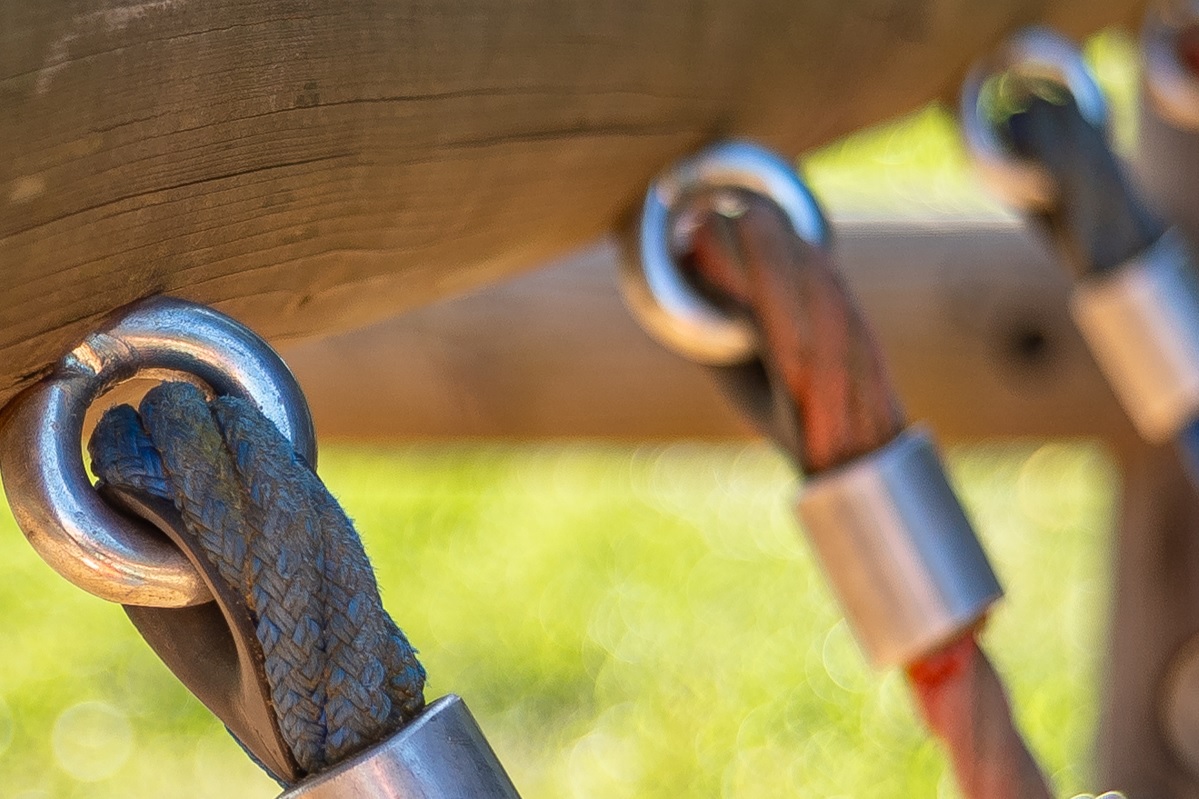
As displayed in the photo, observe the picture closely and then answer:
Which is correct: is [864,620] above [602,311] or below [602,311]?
below

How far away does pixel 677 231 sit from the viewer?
1.63ft

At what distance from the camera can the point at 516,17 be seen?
1.17 ft

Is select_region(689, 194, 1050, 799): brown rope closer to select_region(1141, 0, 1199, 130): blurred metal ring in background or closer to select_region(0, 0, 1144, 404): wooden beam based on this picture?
select_region(0, 0, 1144, 404): wooden beam

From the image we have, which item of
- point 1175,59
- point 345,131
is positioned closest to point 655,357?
point 1175,59

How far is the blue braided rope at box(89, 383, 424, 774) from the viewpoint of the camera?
28 centimetres

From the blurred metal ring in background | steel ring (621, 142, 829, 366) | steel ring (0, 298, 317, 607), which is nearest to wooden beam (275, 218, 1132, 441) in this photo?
the blurred metal ring in background

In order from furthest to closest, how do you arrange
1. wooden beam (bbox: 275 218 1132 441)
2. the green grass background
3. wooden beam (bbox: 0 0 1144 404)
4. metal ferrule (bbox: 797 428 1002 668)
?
the green grass background → wooden beam (bbox: 275 218 1132 441) → metal ferrule (bbox: 797 428 1002 668) → wooden beam (bbox: 0 0 1144 404)

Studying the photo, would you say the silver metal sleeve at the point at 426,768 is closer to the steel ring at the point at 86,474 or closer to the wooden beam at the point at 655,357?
the steel ring at the point at 86,474

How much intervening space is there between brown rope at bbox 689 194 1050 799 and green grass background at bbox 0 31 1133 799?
1.33 meters

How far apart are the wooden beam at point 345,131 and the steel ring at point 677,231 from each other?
11mm

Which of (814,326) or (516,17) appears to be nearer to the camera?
(516,17)

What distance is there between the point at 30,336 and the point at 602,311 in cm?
72

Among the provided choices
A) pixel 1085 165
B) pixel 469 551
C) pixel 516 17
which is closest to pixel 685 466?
pixel 469 551

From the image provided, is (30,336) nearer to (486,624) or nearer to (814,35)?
(814,35)
